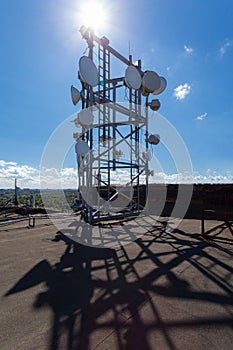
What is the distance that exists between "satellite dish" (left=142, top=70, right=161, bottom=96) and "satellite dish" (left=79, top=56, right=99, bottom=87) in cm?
276

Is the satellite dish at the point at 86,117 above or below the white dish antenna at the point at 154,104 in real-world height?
below

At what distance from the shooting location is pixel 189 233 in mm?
7566

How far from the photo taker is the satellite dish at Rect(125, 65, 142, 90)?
9672mm

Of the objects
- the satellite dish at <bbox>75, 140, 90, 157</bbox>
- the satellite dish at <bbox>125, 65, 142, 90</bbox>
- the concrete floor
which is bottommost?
the concrete floor

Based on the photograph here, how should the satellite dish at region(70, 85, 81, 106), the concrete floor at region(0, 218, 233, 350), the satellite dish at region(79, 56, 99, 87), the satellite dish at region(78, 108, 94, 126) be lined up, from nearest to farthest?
the concrete floor at region(0, 218, 233, 350)
the satellite dish at region(79, 56, 99, 87)
the satellite dish at region(78, 108, 94, 126)
the satellite dish at region(70, 85, 81, 106)

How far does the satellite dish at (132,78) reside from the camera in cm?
967

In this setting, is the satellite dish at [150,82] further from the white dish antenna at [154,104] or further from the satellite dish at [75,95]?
the satellite dish at [75,95]

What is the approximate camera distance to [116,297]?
312 centimetres

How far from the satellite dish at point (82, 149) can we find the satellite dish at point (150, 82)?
171 inches

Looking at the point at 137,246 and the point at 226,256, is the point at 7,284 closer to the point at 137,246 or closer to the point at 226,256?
the point at 137,246

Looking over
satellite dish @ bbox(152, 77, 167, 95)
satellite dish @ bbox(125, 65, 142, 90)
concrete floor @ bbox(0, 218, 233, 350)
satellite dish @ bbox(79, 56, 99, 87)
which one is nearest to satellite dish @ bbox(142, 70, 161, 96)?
satellite dish @ bbox(125, 65, 142, 90)

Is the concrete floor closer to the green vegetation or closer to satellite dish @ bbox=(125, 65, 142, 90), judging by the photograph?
the green vegetation

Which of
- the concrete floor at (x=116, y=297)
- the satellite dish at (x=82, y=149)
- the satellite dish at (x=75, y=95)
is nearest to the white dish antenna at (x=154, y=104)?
the satellite dish at (x=75, y=95)

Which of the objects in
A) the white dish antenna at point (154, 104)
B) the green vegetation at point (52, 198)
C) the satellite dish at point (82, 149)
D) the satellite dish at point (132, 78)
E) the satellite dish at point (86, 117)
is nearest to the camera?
the satellite dish at point (82, 149)
